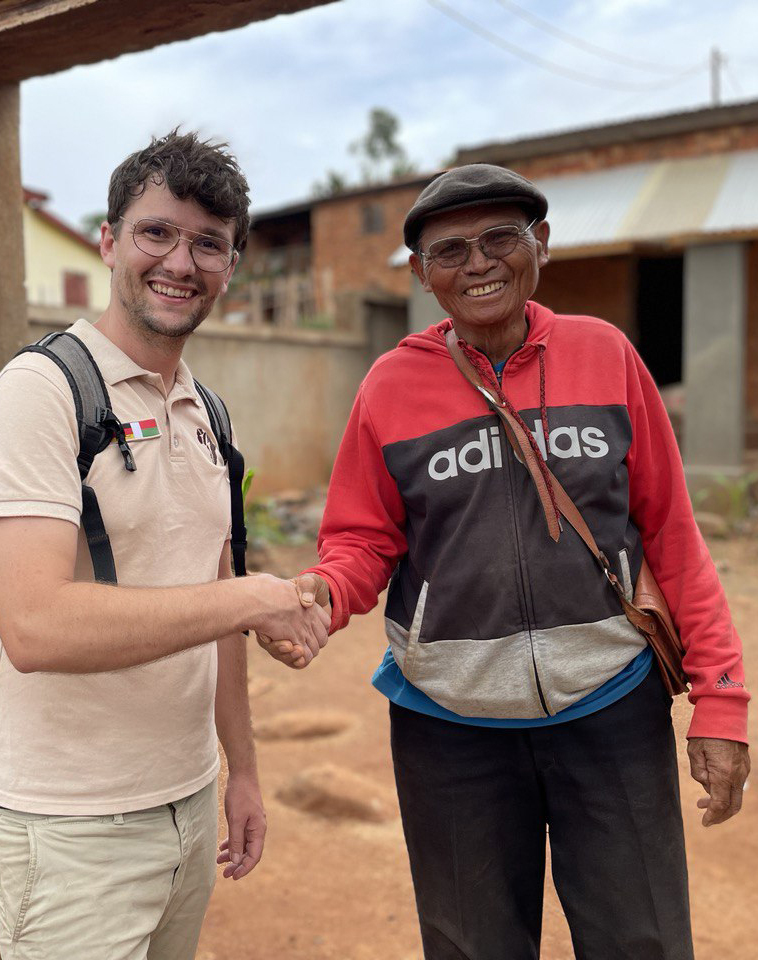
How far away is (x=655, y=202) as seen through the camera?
36.6 feet

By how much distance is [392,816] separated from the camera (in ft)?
13.6

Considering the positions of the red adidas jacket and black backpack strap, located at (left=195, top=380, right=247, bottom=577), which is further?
black backpack strap, located at (left=195, top=380, right=247, bottom=577)

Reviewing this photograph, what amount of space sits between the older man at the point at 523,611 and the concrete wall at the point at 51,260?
21613 mm

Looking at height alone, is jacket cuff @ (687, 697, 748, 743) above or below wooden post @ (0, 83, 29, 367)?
below

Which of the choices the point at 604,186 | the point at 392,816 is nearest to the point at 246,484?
the point at 392,816

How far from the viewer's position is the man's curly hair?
1.83 m

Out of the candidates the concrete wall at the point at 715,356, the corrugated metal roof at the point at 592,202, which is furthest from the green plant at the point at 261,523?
the concrete wall at the point at 715,356

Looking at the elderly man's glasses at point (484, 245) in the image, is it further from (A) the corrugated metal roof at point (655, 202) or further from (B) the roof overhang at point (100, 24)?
(A) the corrugated metal roof at point (655, 202)

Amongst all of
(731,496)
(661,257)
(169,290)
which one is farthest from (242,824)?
(661,257)

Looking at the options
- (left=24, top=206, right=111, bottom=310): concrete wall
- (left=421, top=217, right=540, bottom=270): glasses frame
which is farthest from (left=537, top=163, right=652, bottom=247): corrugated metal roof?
(left=24, top=206, right=111, bottom=310): concrete wall

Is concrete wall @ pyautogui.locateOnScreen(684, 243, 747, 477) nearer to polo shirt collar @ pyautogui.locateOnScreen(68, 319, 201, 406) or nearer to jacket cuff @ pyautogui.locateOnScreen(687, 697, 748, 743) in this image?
jacket cuff @ pyautogui.locateOnScreen(687, 697, 748, 743)

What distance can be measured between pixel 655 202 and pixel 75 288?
58.7 feet

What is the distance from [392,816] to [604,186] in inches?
391

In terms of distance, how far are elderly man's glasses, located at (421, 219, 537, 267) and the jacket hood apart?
15cm
